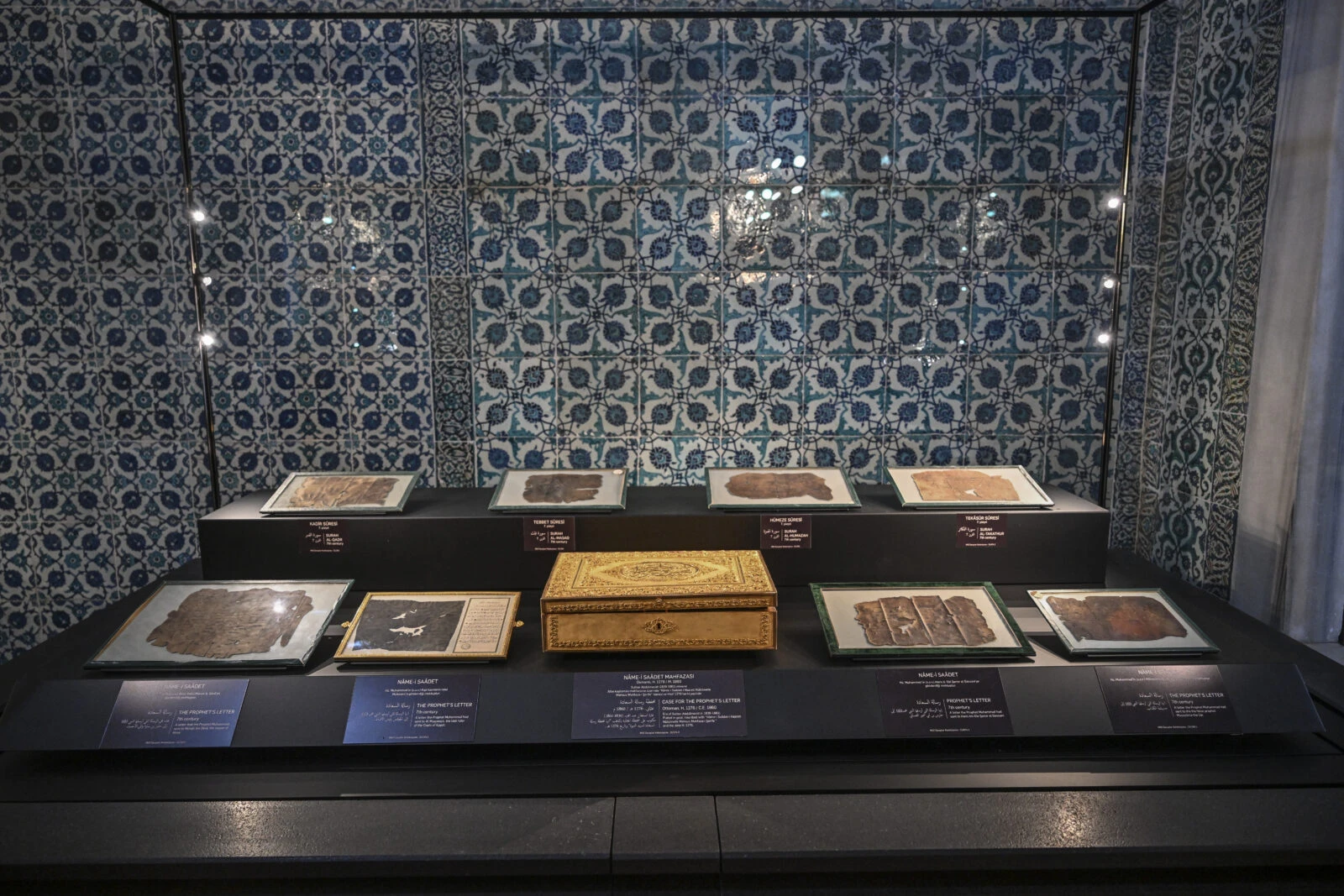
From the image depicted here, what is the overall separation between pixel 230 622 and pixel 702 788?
134 centimetres

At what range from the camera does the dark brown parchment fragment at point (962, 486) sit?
273 centimetres

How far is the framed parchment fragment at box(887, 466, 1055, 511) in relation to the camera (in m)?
2.70

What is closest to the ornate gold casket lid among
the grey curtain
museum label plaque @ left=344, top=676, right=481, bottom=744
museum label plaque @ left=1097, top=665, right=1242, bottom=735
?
museum label plaque @ left=344, top=676, right=481, bottom=744

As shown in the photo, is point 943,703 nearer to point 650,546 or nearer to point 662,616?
point 662,616

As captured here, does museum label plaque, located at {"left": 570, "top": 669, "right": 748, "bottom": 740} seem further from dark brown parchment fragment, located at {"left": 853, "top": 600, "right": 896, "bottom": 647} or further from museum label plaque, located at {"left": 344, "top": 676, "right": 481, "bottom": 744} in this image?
dark brown parchment fragment, located at {"left": 853, "top": 600, "right": 896, "bottom": 647}

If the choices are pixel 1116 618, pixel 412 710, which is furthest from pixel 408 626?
pixel 1116 618

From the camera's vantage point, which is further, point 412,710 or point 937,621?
point 937,621

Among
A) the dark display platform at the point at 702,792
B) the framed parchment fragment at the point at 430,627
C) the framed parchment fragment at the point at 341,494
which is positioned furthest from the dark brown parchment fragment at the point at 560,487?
the dark display platform at the point at 702,792

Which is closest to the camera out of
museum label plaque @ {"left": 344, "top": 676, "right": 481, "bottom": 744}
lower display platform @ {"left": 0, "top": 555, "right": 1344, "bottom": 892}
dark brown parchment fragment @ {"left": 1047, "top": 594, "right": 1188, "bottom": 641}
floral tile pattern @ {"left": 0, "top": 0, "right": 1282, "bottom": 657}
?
lower display platform @ {"left": 0, "top": 555, "right": 1344, "bottom": 892}

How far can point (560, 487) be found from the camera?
2844mm

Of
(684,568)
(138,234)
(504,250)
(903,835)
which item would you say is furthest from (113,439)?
(903,835)

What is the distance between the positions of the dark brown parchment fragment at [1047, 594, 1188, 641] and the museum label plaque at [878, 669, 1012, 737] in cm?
34

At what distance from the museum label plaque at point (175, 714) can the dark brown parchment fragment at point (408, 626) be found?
307 millimetres

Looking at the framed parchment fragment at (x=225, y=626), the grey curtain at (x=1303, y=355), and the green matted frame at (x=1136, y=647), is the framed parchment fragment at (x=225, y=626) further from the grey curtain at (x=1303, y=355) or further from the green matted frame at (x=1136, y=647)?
the grey curtain at (x=1303, y=355)
